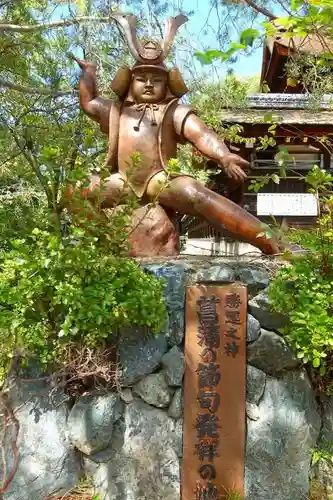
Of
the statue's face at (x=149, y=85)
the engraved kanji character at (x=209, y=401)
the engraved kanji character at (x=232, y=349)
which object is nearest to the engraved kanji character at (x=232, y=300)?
the engraved kanji character at (x=232, y=349)

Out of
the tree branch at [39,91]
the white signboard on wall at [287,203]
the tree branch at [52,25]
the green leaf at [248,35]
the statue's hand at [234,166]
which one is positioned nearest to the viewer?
the green leaf at [248,35]

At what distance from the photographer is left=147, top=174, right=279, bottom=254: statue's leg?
4031 millimetres

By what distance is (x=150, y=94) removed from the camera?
14.8ft

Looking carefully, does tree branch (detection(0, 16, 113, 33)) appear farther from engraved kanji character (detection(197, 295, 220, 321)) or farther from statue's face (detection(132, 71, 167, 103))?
engraved kanji character (detection(197, 295, 220, 321))

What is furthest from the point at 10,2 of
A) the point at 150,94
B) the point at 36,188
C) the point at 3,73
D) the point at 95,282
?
the point at 95,282

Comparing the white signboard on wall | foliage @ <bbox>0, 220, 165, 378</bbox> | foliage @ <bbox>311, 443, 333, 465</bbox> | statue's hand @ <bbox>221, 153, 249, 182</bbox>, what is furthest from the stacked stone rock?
the white signboard on wall

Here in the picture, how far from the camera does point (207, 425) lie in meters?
3.33

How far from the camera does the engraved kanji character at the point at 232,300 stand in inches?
138

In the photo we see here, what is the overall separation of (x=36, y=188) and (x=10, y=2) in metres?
2.80

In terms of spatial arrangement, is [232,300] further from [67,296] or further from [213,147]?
[213,147]

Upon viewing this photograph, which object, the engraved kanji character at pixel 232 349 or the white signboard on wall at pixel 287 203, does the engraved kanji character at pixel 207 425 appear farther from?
the white signboard on wall at pixel 287 203

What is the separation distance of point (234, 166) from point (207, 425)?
186 cm

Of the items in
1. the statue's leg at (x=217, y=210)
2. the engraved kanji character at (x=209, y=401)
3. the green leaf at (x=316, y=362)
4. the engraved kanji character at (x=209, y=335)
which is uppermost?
the statue's leg at (x=217, y=210)

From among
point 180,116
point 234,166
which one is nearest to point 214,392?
point 234,166
